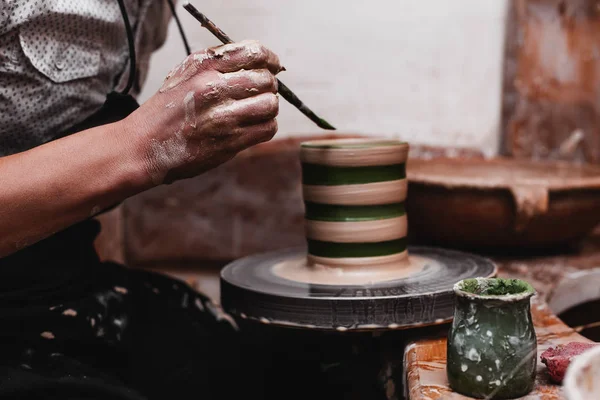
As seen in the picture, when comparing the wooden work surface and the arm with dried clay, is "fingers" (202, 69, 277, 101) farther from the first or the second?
the wooden work surface

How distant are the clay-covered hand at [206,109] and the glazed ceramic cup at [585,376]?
27.7 inches

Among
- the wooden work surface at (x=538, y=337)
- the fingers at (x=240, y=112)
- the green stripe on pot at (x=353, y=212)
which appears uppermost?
the fingers at (x=240, y=112)

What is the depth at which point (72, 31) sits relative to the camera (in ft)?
4.58

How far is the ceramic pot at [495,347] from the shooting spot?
38.2 inches

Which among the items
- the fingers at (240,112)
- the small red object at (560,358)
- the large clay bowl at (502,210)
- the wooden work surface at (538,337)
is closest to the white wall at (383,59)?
the large clay bowl at (502,210)

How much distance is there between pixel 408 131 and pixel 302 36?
0.60 metres

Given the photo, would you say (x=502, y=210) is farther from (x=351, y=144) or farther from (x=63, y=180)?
(x=63, y=180)

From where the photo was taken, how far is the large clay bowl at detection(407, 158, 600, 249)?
1.94 metres

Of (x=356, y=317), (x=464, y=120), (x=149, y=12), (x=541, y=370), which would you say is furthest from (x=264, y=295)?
(x=464, y=120)

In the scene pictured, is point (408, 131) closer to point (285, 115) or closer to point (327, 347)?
point (285, 115)

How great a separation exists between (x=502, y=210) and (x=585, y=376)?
1.30 meters

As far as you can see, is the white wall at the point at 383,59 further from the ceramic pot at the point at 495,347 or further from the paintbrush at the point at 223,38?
the ceramic pot at the point at 495,347

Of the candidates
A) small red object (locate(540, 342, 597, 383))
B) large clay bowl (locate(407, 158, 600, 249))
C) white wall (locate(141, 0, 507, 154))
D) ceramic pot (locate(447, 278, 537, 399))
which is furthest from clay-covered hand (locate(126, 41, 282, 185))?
white wall (locate(141, 0, 507, 154))

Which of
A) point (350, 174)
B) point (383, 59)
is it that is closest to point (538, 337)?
point (350, 174)
